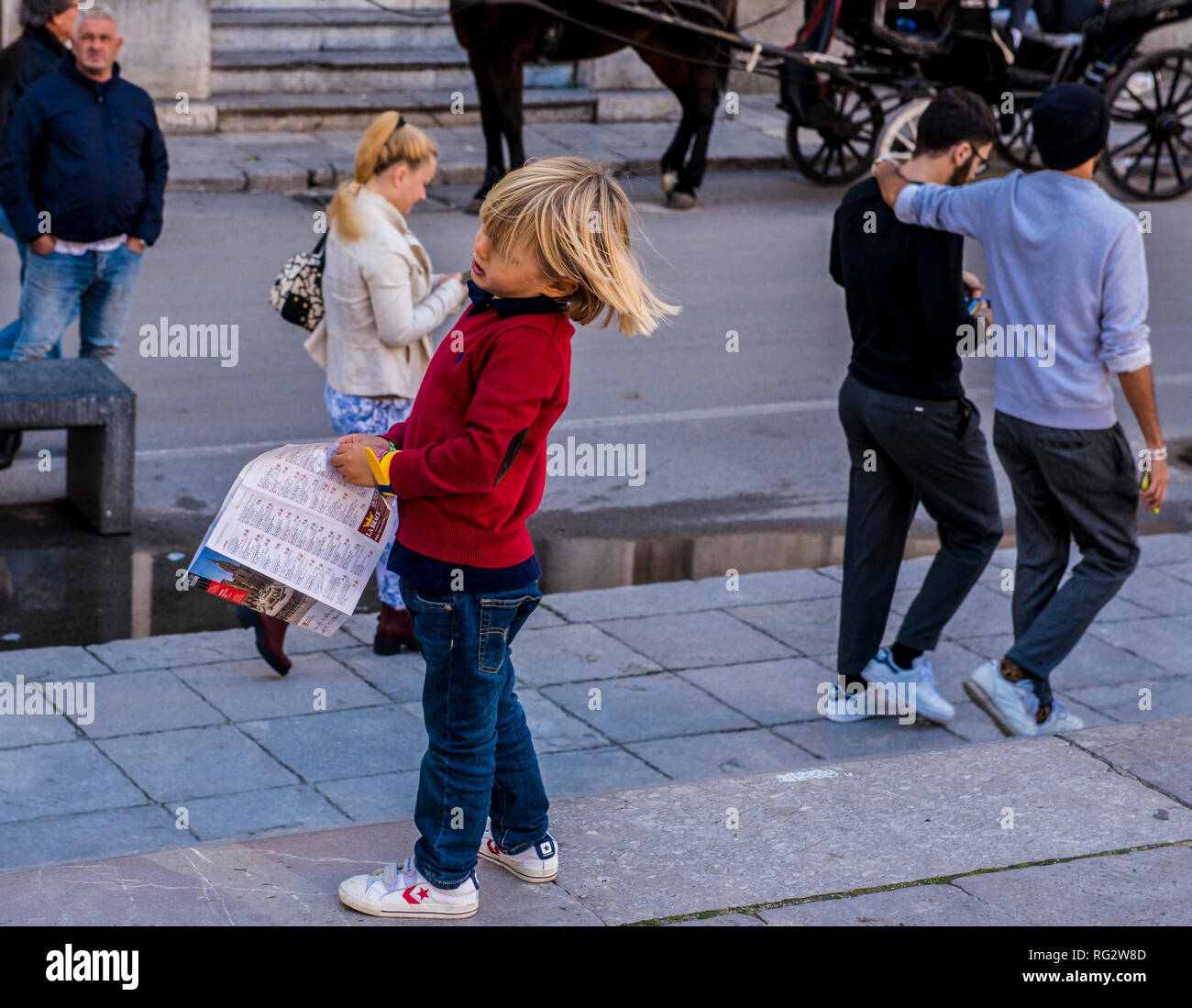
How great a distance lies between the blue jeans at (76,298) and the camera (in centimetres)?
719

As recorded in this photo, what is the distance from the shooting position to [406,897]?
11.9 ft

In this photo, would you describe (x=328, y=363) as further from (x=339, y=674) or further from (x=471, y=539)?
(x=471, y=539)

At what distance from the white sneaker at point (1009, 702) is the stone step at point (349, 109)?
1111 cm

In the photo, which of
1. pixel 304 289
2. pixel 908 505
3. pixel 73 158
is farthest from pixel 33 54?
pixel 908 505

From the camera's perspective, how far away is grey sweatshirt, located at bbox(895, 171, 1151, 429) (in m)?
4.77

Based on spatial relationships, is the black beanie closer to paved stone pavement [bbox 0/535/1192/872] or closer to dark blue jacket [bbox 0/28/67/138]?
paved stone pavement [bbox 0/535/1192/872]

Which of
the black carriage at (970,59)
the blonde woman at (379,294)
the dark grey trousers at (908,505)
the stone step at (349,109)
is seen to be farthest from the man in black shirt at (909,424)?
the stone step at (349,109)

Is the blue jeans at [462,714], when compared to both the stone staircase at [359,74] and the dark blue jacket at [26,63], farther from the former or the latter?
the stone staircase at [359,74]

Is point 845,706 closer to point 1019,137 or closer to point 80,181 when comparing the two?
point 80,181

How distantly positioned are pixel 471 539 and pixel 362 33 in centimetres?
1383

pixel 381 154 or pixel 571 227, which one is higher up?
pixel 571 227

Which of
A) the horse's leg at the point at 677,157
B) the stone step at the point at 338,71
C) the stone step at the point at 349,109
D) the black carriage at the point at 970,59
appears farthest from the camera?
the stone step at the point at 338,71

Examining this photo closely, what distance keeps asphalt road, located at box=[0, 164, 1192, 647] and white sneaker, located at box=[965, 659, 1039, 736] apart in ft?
5.90

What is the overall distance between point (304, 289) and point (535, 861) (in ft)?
7.77
